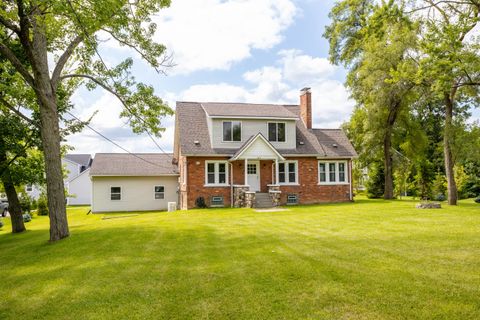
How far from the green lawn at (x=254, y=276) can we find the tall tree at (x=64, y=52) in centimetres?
300

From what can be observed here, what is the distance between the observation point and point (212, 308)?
5023 mm

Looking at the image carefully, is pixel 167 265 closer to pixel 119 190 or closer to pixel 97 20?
pixel 97 20

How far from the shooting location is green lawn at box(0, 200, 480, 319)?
4.94 meters

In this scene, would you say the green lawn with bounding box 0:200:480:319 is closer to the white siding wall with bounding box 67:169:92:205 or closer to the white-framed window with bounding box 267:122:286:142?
the white-framed window with bounding box 267:122:286:142

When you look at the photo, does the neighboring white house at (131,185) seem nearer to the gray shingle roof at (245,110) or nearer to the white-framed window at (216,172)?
the white-framed window at (216,172)

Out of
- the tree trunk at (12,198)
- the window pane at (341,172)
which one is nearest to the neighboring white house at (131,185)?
the tree trunk at (12,198)

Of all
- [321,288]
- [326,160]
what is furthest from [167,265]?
[326,160]

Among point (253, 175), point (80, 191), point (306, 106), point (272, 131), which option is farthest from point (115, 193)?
point (80, 191)

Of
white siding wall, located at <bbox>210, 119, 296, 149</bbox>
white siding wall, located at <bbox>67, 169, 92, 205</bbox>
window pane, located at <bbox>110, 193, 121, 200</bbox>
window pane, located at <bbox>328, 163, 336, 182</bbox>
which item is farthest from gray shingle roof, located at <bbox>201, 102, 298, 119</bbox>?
white siding wall, located at <bbox>67, 169, 92, 205</bbox>

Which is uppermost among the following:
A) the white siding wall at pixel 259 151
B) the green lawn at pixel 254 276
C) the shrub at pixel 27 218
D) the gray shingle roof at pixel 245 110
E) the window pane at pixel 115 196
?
the gray shingle roof at pixel 245 110

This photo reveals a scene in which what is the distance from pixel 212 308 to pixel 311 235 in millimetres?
5501

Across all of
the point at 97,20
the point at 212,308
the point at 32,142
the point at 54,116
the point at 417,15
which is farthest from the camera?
the point at 32,142

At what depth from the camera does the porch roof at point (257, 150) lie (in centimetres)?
2181

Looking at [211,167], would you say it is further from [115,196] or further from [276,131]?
Result: [115,196]
